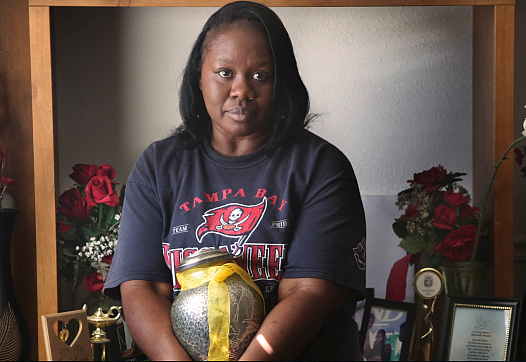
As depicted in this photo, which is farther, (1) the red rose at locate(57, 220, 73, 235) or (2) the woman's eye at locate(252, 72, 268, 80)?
(1) the red rose at locate(57, 220, 73, 235)

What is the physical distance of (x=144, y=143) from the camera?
190cm

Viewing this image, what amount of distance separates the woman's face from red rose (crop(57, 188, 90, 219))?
0.57 metres

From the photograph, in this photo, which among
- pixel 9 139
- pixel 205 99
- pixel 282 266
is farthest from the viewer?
pixel 9 139

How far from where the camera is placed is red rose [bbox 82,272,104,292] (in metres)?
1.71

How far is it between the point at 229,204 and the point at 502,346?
925 millimetres

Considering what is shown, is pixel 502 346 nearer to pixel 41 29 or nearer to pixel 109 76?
pixel 109 76

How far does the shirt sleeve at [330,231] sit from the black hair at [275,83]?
19 cm

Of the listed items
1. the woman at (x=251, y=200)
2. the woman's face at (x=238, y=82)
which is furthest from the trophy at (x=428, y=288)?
the woman's face at (x=238, y=82)

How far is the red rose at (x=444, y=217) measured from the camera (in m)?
1.67

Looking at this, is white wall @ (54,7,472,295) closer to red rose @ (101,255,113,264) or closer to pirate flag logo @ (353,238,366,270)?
red rose @ (101,255,113,264)

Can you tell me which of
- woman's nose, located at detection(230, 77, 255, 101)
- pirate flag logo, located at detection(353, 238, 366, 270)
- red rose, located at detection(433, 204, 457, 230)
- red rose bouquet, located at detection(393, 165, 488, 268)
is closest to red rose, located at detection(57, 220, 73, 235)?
woman's nose, located at detection(230, 77, 255, 101)

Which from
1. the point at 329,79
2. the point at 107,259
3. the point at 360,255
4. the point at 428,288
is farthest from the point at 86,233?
the point at 428,288

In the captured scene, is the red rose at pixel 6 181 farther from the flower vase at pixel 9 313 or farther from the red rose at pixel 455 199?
the red rose at pixel 455 199

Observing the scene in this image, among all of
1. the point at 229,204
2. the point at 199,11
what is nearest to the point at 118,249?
the point at 229,204
